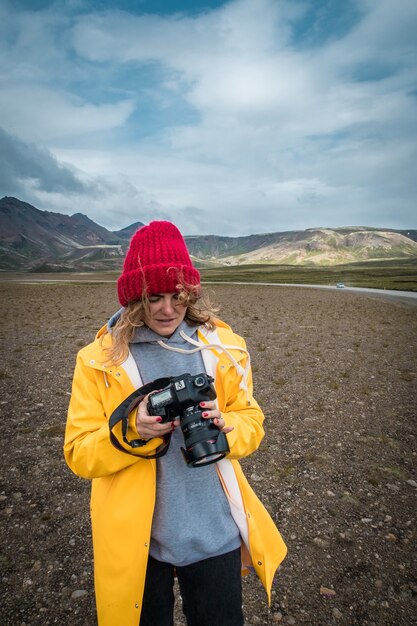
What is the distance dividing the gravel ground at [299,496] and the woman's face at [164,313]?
353 cm

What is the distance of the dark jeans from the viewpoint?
92.0 inches

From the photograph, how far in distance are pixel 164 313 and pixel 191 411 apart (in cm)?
80

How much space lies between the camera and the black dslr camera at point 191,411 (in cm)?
206

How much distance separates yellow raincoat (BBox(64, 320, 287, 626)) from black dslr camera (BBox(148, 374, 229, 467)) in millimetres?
298

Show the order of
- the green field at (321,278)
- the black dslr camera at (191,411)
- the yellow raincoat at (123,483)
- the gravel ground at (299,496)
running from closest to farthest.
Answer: the black dslr camera at (191,411) < the yellow raincoat at (123,483) < the gravel ground at (299,496) < the green field at (321,278)

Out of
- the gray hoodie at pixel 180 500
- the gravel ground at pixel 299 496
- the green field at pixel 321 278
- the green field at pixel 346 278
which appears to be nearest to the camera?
the gray hoodie at pixel 180 500

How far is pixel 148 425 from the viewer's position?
2084 mm

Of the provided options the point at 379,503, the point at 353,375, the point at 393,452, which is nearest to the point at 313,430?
the point at 393,452

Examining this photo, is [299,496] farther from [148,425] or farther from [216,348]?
[148,425]

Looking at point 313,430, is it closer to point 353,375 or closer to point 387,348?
point 353,375

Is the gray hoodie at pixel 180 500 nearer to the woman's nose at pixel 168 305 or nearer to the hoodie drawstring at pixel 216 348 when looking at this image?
the hoodie drawstring at pixel 216 348

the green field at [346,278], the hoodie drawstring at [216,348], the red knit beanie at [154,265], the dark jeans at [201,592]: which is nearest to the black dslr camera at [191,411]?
the hoodie drawstring at [216,348]

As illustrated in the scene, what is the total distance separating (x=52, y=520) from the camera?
4832 millimetres

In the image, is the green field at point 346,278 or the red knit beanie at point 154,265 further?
the green field at point 346,278
